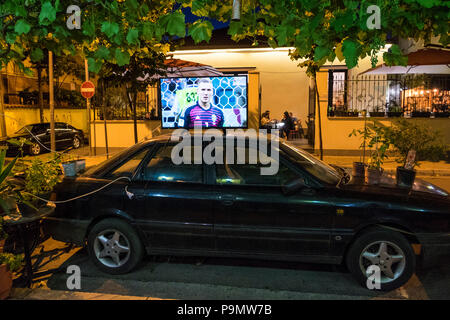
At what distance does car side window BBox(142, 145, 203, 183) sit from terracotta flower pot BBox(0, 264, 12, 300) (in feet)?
5.44

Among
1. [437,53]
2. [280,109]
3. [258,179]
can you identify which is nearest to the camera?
[258,179]

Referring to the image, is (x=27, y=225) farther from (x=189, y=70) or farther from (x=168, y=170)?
(x=189, y=70)

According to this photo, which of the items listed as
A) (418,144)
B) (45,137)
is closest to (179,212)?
(418,144)

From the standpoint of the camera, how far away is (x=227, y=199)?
4.03 meters

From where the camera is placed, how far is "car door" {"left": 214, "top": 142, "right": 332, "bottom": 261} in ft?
12.7

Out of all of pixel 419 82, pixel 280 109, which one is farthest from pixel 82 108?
pixel 419 82

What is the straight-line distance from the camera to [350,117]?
514 inches

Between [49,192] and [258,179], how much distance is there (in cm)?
259

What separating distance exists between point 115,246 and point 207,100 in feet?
31.0

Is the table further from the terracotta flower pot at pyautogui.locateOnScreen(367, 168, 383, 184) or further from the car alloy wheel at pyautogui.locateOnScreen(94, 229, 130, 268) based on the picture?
the terracotta flower pot at pyautogui.locateOnScreen(367, 168, 383, 184)

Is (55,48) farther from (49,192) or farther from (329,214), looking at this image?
(329,214)

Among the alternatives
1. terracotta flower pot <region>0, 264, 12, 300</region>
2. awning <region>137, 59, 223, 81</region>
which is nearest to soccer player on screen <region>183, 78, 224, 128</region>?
awning <region>137, 59, 223, 81</region>

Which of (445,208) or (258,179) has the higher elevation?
(258,179)
